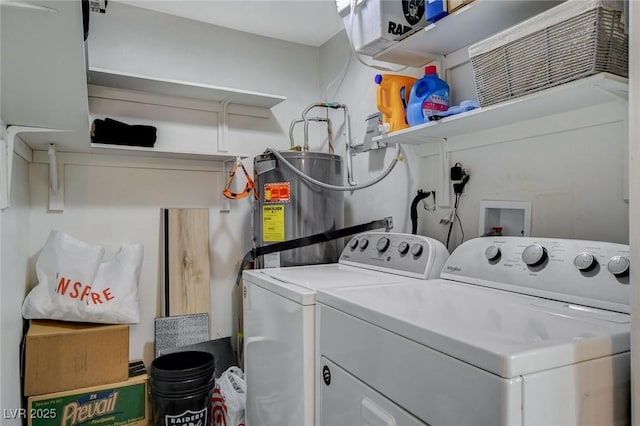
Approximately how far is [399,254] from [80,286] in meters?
1.48

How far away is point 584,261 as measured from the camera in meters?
1.00

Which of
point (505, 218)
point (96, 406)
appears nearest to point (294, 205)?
point (505, 218)

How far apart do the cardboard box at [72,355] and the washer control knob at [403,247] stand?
1.35 metres

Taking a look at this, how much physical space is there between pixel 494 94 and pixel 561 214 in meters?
0.46

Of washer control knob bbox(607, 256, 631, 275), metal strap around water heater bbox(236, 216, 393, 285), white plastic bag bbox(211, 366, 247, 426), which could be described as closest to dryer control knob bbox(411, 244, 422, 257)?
metal strap around water heater bbox(236, 216, 393, 285)

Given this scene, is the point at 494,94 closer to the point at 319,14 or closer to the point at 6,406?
the point at 319,14

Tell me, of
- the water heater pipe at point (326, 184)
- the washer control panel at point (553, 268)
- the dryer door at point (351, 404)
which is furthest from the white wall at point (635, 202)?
the water heater pipe at point (326, 184)

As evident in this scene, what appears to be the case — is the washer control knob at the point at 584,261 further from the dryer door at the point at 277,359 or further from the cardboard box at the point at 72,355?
the cardboard box at the point at 72,355

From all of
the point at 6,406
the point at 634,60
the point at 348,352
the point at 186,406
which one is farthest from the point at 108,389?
the point at 634,60

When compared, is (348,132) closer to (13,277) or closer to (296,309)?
(296,309)

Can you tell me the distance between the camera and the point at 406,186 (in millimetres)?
1971

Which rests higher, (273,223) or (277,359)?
A: (273,223)

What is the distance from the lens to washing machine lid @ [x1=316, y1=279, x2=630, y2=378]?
0.65 meters

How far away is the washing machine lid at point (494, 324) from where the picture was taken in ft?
2.13
